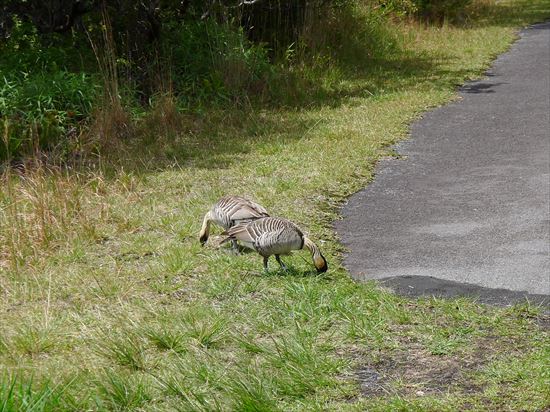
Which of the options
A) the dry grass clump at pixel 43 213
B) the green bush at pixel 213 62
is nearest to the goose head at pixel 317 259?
the dry grass clump at pixel 43 213

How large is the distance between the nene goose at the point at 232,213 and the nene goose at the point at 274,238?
10.8 inches

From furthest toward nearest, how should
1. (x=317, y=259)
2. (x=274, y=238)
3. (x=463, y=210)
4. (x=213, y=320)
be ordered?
(x=463, y=210) → (x=317, y=259) → (x=274, y=238) → (x=213, y=320)

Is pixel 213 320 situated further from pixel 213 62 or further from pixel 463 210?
pixel 213 62

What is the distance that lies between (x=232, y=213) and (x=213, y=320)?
1465 millimetres

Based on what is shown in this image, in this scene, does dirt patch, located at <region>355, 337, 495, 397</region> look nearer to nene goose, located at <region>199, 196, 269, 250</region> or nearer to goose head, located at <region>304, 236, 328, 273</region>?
goose head, located at <region>304, 236, 328, 273</region>

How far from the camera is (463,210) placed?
8461 millimetres

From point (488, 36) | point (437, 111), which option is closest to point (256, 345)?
point (437, 111)

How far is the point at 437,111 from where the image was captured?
13117mm

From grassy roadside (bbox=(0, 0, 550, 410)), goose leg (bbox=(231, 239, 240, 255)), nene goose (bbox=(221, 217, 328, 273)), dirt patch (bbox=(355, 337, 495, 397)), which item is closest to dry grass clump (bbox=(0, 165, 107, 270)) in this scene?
grassy roadside (bbox=(0, 0, 550, 410))

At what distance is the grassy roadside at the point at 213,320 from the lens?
4699 millimetres

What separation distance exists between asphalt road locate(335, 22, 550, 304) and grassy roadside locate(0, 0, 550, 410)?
0.31 metres

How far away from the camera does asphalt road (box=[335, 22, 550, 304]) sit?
6781mm

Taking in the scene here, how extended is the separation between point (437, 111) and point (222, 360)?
8607 millimetres

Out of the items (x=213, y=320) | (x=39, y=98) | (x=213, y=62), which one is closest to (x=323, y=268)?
(x=213, y=320)
